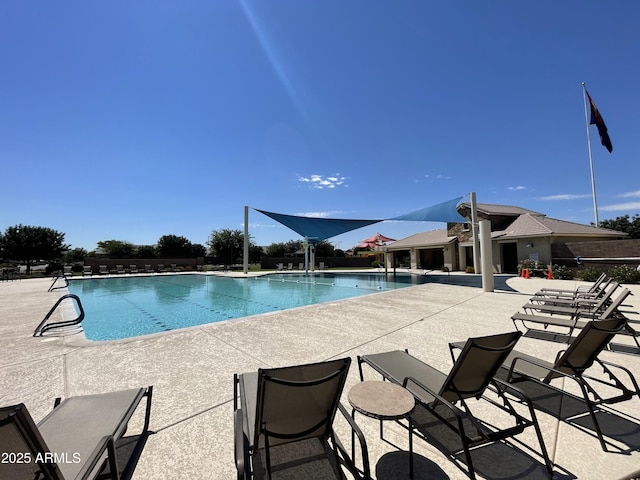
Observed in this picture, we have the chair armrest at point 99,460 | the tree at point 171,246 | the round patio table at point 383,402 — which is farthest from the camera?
the tree at point 171,246

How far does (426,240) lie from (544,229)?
10.1 meters

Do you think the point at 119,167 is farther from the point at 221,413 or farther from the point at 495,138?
the point at 495,138

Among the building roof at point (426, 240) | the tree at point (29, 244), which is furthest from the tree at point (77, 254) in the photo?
the building roof at point (426, 240)

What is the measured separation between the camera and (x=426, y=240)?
2625cm

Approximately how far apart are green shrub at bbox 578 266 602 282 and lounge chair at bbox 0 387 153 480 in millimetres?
19059

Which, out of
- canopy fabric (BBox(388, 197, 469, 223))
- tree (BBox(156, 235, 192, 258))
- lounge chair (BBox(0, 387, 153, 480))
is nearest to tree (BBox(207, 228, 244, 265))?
tree (BBox(156, 235, 192, 258))

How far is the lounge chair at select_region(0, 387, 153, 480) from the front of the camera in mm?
992

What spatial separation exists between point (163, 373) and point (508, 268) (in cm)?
2393

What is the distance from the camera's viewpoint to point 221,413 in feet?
8.39

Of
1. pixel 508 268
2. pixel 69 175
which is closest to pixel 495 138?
pixel 508 268

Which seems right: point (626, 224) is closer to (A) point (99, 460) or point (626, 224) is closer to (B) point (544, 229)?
(B) point (544, 229)

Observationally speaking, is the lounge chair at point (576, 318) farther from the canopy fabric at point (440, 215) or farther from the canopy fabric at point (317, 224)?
the canopy fabric at point (317, 224)

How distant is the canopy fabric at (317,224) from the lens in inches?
746

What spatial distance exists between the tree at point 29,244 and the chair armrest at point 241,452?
4424 cm
